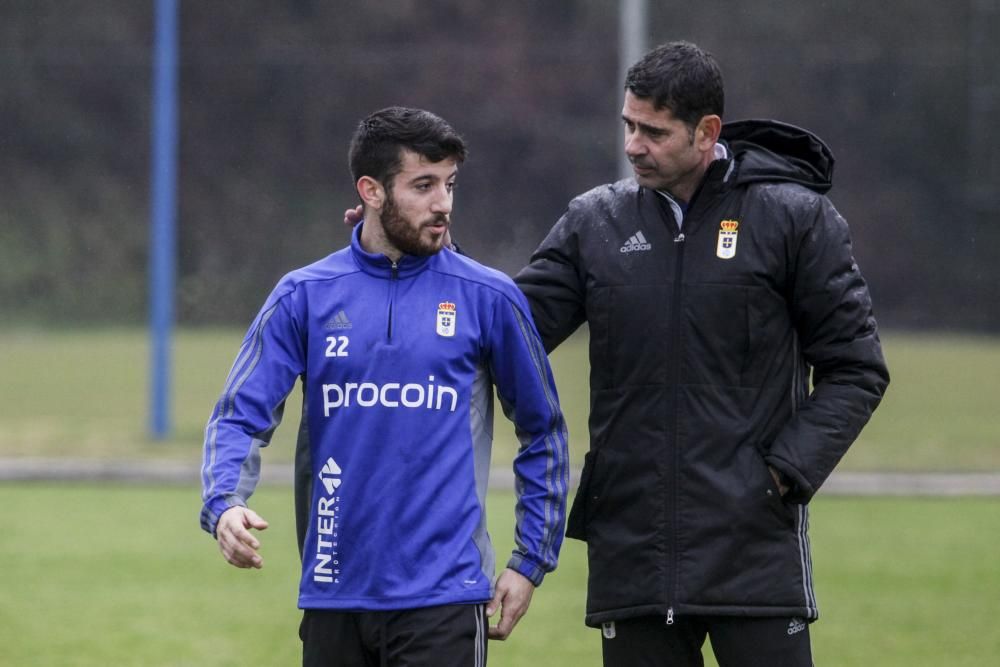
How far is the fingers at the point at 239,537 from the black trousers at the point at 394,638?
0.26 m

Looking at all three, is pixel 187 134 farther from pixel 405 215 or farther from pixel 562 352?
pixel 405 215

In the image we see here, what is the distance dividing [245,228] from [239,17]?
8.08 ft

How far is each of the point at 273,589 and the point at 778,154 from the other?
189 inches

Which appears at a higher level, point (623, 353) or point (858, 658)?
point (623, 353)

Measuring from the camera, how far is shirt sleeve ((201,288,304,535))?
12.6 feet

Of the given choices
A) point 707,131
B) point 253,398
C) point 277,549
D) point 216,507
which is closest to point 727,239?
point 707,131

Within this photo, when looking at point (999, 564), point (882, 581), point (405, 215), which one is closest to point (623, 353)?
point (405, 215)

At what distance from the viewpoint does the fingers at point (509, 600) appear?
3932 mm

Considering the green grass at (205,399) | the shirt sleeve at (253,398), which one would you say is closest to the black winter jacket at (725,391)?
the shirt sleeve at (253,398)

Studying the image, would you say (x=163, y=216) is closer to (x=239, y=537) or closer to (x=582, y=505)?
(x=582, y=505)

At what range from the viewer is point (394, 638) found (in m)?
3.80

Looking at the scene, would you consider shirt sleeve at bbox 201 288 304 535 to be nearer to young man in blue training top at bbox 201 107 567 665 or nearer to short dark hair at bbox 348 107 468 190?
young man in blue training top at bbox 201 107 567 665

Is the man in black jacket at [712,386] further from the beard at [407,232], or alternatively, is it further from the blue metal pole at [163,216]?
the blue metal pole at [163,216]

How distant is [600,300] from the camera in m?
4.20
